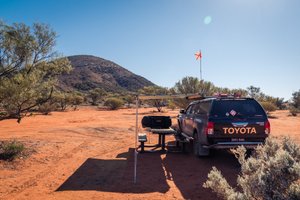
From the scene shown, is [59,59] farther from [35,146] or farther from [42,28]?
[35,146]

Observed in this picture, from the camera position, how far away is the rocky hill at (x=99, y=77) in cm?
9944

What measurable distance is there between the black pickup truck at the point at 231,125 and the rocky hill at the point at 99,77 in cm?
8645

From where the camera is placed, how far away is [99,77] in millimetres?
113250

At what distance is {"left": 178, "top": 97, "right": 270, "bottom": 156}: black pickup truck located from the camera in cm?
870

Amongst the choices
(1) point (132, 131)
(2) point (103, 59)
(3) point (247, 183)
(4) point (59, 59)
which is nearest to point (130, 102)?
(1) point (132, 131)

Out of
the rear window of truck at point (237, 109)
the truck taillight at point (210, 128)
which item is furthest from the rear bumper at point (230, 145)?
the rear window of truck at point (237, 109)

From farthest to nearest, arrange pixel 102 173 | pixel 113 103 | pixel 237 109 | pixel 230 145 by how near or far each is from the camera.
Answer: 1. pixel 113 103
2. pixel 237 109
3. pixel 230 145
4. pixel 102 173

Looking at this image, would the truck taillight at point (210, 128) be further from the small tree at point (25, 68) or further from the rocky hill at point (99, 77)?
the rocky hill at point (99, 77)

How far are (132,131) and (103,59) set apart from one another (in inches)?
5043

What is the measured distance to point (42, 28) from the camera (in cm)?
1055

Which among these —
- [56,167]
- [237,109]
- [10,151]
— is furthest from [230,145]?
[10,151]

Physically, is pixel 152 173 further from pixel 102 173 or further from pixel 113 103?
pixel 113 103

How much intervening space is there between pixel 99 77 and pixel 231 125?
107352 mm

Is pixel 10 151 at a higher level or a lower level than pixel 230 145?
lower
